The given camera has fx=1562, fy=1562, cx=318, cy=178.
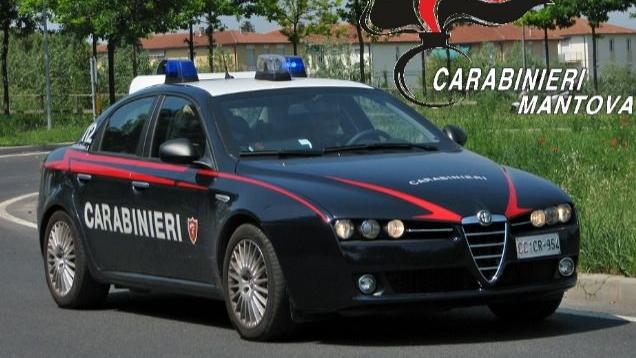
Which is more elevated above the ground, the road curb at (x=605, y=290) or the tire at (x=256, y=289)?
the tire at (x=256, y=289)

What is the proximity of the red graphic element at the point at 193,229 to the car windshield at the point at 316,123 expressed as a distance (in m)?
0.48

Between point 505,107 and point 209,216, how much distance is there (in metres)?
22.9

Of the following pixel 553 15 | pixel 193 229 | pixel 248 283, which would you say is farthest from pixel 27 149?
pixel 248 283

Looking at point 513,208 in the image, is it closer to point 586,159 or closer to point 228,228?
point 228,228

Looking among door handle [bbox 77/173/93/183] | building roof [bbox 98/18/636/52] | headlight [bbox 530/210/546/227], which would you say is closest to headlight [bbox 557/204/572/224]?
headlight [bbox 530/210/546/227]

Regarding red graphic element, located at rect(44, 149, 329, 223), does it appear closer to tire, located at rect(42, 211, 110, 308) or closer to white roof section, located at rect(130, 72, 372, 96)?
tire, located at rect(42, 211, 110, 308)

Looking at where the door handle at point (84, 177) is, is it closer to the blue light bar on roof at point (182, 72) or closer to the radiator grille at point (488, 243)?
the blue light bar on roof at point (182, 72)

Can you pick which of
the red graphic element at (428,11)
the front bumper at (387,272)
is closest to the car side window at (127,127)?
the front bumper at (387,272)

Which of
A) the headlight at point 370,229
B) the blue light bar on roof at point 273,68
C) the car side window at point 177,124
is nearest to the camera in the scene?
the headlight at point 370,229

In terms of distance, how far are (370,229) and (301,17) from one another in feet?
168

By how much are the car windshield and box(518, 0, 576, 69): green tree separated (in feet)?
139

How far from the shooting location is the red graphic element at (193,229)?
9031 mm

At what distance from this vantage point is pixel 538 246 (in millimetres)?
8336

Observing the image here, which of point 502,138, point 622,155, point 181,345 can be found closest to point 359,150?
point 181,345
